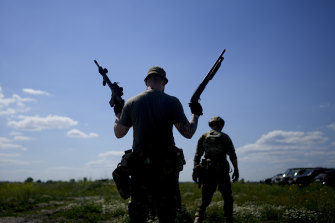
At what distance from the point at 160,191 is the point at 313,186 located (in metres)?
13.7

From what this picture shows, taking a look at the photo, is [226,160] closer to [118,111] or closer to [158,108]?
[118,111]

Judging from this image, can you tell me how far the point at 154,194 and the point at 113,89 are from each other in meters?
2.14

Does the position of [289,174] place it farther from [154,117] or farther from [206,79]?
[154,117]

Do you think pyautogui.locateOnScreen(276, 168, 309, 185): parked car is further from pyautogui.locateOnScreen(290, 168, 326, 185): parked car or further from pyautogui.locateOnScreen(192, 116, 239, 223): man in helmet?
pyautogui.locateOnScreen(192, 116, 239, 223): man in helmet

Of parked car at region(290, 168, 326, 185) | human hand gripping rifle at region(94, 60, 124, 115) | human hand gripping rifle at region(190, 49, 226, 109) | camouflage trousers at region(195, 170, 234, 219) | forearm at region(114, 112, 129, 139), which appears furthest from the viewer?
parked car at region(290, 168, 326, 185)

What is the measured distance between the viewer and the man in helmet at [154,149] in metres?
3.15

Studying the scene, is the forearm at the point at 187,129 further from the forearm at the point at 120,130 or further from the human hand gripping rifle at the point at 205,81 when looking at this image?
the forearm at the point at 120,130

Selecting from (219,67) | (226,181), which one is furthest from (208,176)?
(219,67)

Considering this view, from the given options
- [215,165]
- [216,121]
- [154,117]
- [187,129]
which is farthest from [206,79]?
[215,165]

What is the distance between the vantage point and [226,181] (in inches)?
248

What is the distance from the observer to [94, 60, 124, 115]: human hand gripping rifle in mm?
4348

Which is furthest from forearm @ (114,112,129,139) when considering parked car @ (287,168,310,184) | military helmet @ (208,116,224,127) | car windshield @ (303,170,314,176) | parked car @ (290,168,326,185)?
parked car @ (287,168,310,184)

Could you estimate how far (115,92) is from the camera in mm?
4633

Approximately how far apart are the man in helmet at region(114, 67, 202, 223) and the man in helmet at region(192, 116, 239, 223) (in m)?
3.11
